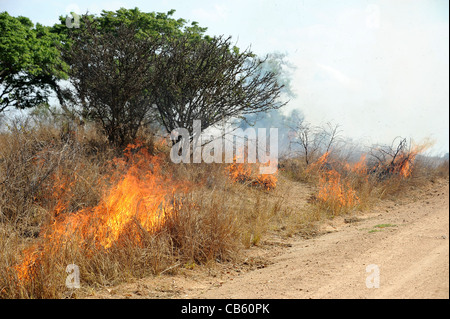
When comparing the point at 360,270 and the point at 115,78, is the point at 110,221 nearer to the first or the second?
the point at 360,270

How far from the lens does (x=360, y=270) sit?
407 centimetres

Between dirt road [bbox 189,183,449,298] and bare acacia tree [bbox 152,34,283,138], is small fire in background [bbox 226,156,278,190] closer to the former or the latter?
bare acacia tree [bbox 152,34,283,138]

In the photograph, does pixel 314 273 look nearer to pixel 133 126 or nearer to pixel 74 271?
pixel 74 271

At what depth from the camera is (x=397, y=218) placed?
728 cm

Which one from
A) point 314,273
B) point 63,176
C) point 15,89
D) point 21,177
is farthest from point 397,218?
point 15,89

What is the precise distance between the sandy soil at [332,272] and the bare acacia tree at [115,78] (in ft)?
20.0

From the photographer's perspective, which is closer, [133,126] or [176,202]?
[176,202]

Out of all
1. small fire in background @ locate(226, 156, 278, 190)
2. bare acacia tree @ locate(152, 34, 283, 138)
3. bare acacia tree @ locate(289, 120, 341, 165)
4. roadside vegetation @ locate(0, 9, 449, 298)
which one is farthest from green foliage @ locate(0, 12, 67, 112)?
bare acacia tree @ locate(289, 120, 341, 165)

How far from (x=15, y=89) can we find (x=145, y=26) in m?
5.62

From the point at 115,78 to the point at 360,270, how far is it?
7942 mm

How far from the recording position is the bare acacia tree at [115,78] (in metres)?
10.1

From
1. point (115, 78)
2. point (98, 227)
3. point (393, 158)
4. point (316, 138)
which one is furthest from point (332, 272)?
point (316, 138)

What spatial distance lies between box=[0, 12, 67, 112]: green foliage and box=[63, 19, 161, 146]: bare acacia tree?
Result: 61.6 inches

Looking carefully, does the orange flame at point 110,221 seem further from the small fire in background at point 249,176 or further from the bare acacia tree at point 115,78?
the bare acacia tree at point 115,78
